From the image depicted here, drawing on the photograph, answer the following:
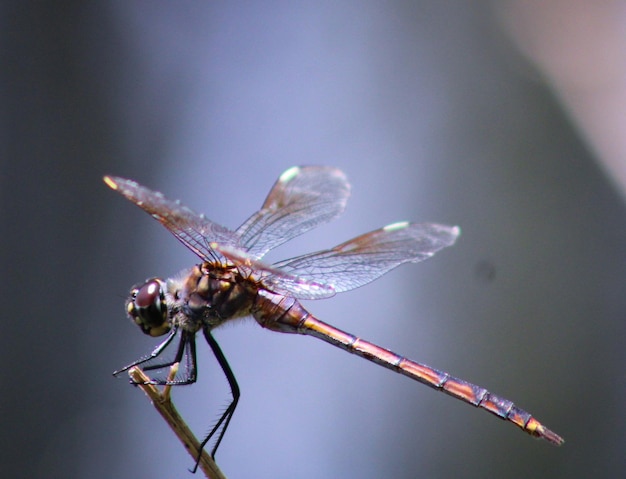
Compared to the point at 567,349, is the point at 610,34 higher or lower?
higher

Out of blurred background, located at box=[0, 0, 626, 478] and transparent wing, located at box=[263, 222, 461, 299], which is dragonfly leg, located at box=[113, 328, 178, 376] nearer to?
transparent wing, located at box=[263, 222, 461, 299]

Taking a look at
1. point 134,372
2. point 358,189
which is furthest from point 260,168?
point 134,372

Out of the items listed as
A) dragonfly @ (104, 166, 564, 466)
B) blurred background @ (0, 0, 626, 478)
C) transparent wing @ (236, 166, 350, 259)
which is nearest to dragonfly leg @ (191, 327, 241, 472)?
dragonfly @ (104, 166, 564, 466)

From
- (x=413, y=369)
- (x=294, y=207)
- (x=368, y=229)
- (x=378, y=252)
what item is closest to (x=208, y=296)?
(x=294, y=207)

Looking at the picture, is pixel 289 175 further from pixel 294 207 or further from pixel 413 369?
pixel 413 369

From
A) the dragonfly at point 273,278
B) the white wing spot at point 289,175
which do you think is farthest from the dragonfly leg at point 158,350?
the white wing spot at point 289,175

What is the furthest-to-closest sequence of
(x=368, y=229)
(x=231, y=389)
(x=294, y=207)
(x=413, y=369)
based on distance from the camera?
(x=368, y=229), (x=294, y=207), (x=413, y=369), (x=231, y=389)

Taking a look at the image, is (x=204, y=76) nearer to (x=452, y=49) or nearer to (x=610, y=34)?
(x=452, y=49)
